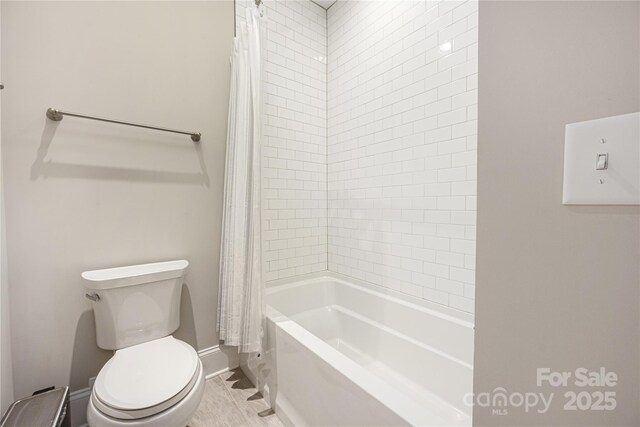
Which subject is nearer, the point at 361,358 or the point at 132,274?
the point at 132,274

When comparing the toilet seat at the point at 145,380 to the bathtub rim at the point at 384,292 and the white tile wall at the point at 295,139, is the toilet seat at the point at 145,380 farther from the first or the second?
the white tile wall at the point at 295,139

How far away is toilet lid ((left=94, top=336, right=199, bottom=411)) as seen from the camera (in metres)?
1.05

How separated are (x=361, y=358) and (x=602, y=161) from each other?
1.84m

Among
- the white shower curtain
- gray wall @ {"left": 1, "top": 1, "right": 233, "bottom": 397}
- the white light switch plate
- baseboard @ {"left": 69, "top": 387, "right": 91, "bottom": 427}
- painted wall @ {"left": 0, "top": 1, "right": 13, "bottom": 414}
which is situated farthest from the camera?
the white shower curtain

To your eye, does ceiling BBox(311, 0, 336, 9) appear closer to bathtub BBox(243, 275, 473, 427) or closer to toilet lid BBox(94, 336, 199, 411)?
bathtub BBox(243, 275, 473, 427)

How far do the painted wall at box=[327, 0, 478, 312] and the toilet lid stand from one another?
128 centimetres

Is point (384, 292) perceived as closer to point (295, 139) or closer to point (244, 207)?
point (244, 207)

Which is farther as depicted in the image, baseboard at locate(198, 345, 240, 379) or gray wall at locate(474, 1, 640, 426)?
baseboard at locate(198, 345, 240, 379)

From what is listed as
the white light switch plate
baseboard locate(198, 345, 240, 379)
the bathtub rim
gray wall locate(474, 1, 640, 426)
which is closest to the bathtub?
the bathtub rim

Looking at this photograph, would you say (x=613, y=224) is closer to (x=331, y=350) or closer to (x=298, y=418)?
(x=331, y=350)

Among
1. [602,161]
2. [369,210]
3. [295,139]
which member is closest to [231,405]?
[369,210]

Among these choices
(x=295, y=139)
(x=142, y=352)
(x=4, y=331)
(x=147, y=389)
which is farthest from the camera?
(x=295, y=139)

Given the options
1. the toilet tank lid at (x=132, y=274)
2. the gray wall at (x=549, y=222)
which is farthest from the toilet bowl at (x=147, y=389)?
the gray wall at (x=549, y=222)

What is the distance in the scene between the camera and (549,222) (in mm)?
441
